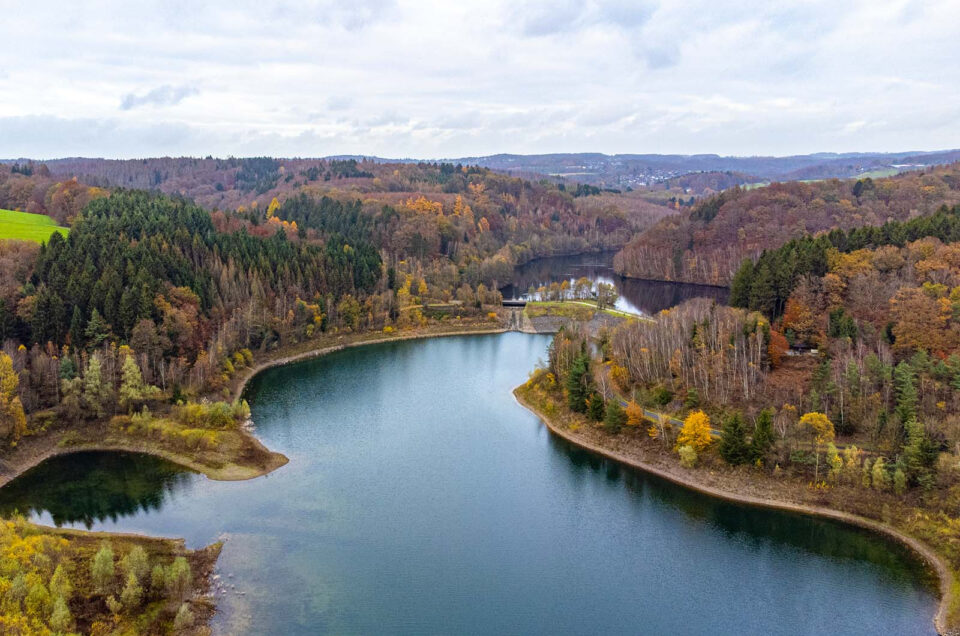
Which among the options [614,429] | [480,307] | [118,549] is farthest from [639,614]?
[480,307]

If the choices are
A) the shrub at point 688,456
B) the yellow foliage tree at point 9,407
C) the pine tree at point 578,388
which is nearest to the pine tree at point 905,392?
the shrub at point 688,456

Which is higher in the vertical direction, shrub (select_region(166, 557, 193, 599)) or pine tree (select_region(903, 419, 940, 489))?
pine tree (select_region(903, 419, 940, 489))

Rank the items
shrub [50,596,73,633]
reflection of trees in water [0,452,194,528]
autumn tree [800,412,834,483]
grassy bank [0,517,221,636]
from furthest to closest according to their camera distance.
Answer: autumn tree [800,412,834,483] < reflection of trees in water [0,452,194,528] < grassy bank [0,517,221,636] < shrub [50,596,73,633]

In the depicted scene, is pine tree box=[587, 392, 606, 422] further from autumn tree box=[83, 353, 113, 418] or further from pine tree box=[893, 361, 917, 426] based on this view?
autumn tree box=[83, 353, 113, 418]

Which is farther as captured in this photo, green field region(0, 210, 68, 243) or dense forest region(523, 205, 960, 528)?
green field region(0, 210, 68, 243)

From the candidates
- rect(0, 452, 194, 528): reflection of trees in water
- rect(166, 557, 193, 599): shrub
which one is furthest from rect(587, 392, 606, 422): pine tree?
rect(166, 557, 193, 599): shrub

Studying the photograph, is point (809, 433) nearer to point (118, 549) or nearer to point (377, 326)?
point (118, 549)

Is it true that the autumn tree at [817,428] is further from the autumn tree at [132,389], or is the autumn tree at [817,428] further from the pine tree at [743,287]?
the autumn tree at [132,389]
